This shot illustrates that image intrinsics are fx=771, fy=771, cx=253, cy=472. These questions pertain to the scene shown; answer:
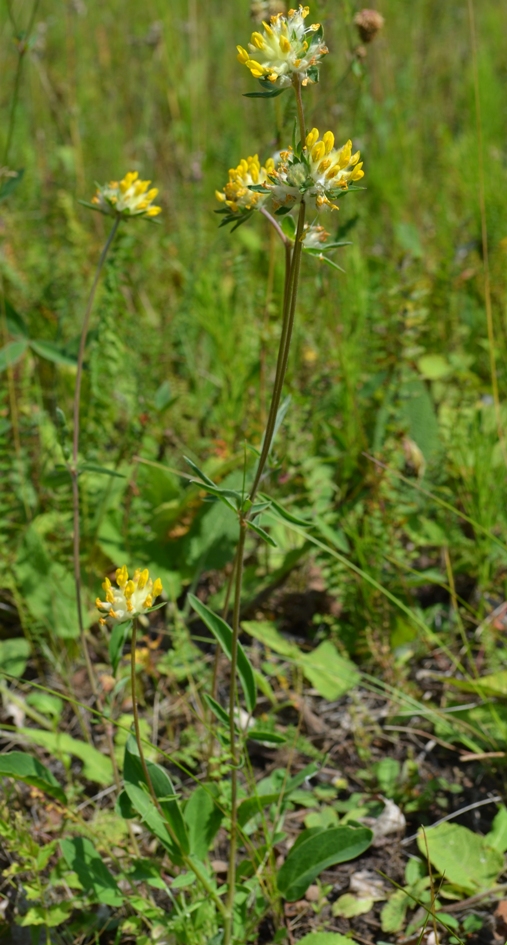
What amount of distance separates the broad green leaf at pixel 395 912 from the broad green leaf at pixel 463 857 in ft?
0.25

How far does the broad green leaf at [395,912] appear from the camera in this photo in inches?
47.8

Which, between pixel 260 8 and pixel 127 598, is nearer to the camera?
pixel 127 598

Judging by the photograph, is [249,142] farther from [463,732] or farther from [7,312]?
[463,732]

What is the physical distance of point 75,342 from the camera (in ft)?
6.14

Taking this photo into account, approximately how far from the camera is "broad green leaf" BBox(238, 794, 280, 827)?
117 cm

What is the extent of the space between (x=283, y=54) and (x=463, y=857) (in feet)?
3.95

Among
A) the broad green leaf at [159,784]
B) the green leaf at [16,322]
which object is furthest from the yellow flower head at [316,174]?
the green leaf at [16,322]

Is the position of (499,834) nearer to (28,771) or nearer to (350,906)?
(350,906)

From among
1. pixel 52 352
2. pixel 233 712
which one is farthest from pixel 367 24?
pixel 233 712

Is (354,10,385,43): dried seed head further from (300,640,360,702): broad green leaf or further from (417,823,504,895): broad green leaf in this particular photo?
(417,823,504,895): broad green leaf

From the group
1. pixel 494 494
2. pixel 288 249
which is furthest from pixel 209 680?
pixel 288 249

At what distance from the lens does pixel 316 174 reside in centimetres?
79

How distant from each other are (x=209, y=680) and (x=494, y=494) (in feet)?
2.38

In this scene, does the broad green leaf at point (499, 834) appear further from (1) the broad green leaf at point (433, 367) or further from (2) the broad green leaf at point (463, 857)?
(1) the broad green leaf at point (433, 367)
